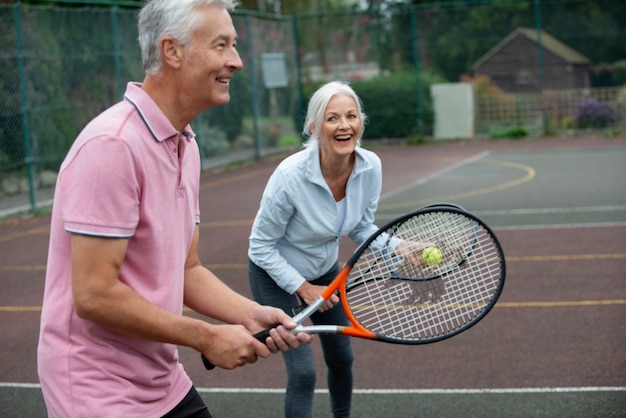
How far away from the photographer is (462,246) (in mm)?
3672

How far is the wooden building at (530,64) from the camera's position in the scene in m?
21.0

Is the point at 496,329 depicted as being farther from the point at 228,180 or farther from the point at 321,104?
the point at 228,180

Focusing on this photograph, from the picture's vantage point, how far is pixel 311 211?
4082 mm

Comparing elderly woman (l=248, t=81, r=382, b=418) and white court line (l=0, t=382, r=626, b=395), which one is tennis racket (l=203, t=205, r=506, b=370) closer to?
elderly woman (l=248, t=81, r=382, b=418)

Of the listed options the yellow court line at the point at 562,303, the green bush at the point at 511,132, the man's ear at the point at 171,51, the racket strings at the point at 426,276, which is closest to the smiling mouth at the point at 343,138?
the racket strings at the point at 426,276

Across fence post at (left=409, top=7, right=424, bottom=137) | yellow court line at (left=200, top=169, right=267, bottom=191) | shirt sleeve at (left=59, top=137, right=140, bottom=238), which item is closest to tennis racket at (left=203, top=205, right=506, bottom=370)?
shirt sleeve at (left=59, top=137, right=140, bottom=238)

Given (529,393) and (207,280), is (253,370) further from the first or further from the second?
(207,280)

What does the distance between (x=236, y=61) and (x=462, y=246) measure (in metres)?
1.58

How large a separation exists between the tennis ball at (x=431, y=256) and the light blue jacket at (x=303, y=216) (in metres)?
0.59

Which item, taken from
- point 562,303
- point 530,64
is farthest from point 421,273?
point 530,64

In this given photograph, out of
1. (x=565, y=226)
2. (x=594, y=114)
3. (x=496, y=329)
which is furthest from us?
(x=594, y=114)

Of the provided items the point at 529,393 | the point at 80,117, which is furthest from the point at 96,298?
the point at 80,117

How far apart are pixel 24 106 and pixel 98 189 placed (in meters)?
11.5

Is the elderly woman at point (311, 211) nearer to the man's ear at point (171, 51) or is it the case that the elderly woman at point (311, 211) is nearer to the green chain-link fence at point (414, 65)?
the man's ear at point (171, 51)
